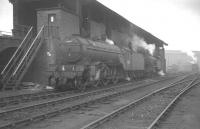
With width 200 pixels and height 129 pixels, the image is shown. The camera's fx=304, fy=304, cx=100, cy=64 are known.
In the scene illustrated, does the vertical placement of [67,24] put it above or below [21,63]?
above

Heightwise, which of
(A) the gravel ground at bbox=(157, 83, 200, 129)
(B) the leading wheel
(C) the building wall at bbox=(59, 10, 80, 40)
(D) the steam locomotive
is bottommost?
(A) the gravel ground at bbox=(157, 83, 200, 129)

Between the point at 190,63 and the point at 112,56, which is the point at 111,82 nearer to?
the point at 112,56

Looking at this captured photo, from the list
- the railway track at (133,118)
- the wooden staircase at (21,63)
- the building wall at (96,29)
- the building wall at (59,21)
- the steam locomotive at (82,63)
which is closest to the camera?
the railway track at (133,118)

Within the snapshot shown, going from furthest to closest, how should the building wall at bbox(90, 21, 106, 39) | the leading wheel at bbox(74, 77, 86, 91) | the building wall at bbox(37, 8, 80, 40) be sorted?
the building wall at bbox(90, 21, 106, 39) < the building wall at bbox(37, 8, 80, 40) < the leading wheel at bbox(74, 77, 86, 91)

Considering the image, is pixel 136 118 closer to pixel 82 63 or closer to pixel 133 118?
pixel 133 118

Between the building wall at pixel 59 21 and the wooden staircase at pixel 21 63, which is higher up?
the building wall at pixel 59 21

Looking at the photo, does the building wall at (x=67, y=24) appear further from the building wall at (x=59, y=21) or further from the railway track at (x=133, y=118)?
the railway track at (x=133, y=118)

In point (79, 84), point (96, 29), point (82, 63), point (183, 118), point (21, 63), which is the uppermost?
point (96, 29)

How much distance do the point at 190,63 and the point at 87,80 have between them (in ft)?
175

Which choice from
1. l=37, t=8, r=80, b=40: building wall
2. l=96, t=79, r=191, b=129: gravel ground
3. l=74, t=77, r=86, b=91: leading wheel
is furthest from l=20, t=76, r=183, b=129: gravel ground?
l=37, t=8, r=80, b=40: building wall

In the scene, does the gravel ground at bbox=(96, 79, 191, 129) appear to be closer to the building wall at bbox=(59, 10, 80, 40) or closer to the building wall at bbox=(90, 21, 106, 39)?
the building wall at bbox=(59, 10, 80, 40)

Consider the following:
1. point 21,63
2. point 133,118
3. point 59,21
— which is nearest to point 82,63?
point 21,63

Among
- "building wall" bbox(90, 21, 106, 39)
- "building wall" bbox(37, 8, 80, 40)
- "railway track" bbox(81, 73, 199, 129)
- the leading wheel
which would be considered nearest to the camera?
"railway track" bbox(81, 73, 199, 129)

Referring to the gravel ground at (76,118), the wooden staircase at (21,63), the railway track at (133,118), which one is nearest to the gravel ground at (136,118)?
the railway track at (133,118)
